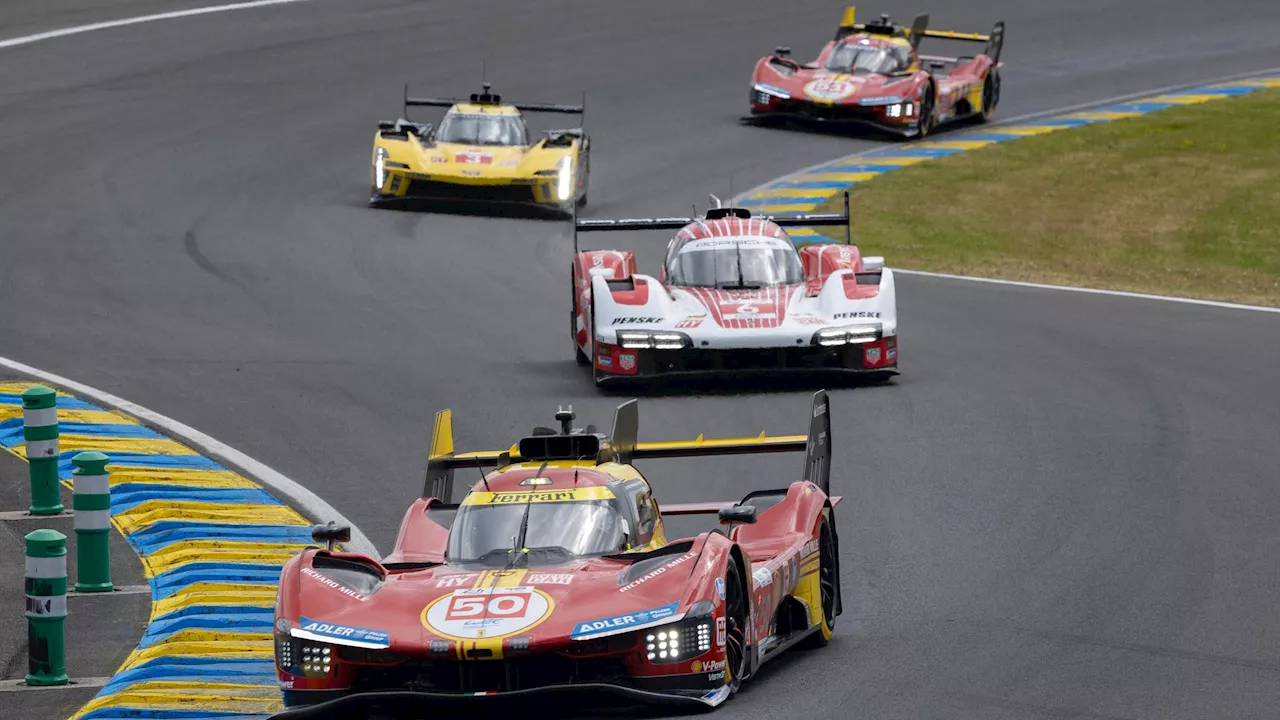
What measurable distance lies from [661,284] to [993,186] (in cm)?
1277

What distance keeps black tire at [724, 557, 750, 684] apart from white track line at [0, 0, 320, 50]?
30.5 meters

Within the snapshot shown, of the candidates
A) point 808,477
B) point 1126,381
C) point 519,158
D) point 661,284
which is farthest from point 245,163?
point 808,477

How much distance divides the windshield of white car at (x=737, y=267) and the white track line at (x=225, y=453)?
5.01m

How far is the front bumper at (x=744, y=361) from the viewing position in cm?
1903

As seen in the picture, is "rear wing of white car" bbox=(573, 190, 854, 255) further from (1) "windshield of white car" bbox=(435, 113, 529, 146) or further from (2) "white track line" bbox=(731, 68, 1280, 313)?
(1) "windshield of white car" bbox=(435, 113, 529, 146)

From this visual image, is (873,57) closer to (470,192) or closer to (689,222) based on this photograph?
(470,192)

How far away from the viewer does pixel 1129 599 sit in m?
12.5

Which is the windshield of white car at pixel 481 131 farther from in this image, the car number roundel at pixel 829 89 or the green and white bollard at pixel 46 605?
the green and white bollard at pixel 46 605

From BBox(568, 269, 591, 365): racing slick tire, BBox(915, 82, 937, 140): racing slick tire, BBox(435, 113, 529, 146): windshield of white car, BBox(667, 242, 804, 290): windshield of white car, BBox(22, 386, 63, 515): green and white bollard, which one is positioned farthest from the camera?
BBox(915, 82, 937, 140): racing slick tire

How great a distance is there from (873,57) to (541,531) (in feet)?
79.1

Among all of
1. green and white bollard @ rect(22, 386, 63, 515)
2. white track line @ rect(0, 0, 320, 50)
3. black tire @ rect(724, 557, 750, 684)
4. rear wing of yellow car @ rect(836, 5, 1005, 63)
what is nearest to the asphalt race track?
black tire @ rect(724, 557, 750, 684)

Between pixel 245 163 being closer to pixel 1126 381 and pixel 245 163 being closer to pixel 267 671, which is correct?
pixel 1126 381

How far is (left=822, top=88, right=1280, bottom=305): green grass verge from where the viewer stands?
26.5m

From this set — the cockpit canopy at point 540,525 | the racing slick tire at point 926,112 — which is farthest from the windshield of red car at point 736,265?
the racing slick tire at point 926,112
